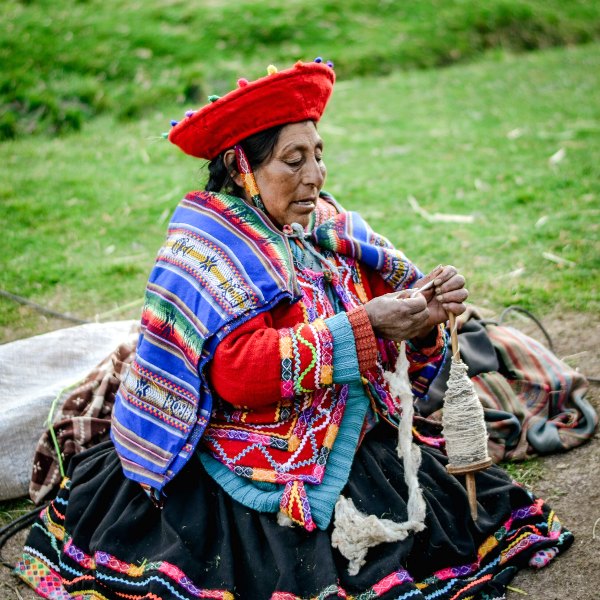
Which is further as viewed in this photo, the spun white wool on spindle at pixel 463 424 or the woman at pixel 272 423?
the spun white wool on spindle at pixel 463 424

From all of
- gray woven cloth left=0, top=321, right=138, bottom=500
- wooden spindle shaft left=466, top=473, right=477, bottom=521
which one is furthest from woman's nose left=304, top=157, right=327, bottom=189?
gray woven cloth left=0, top=321, right=138, bottom=500

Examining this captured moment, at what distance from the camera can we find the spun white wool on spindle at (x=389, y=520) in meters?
2.73

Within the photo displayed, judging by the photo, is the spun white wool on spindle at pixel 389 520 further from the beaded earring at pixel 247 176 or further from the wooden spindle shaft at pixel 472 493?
the beaded earring at pixel 247 176

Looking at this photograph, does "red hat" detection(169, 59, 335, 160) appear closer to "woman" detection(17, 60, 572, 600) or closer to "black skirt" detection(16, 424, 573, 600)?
"woman" detection(17, 60, 572, 600)

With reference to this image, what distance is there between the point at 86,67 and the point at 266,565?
820cm

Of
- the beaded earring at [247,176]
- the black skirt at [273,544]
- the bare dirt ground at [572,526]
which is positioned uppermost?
the beaded earring at [247,176]

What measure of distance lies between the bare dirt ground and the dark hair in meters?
1.81

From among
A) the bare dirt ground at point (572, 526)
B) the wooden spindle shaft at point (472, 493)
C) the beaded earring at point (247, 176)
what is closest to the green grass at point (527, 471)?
the bare dirt ground at point (572, 526)

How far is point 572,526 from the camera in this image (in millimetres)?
3135

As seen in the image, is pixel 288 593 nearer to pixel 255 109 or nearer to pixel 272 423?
pixel 272 423

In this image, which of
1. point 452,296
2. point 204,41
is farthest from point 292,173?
point 204,41

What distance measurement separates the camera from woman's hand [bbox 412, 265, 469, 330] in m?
2.88

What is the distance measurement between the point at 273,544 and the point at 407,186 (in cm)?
458

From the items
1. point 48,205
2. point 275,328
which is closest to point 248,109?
point 275,328
